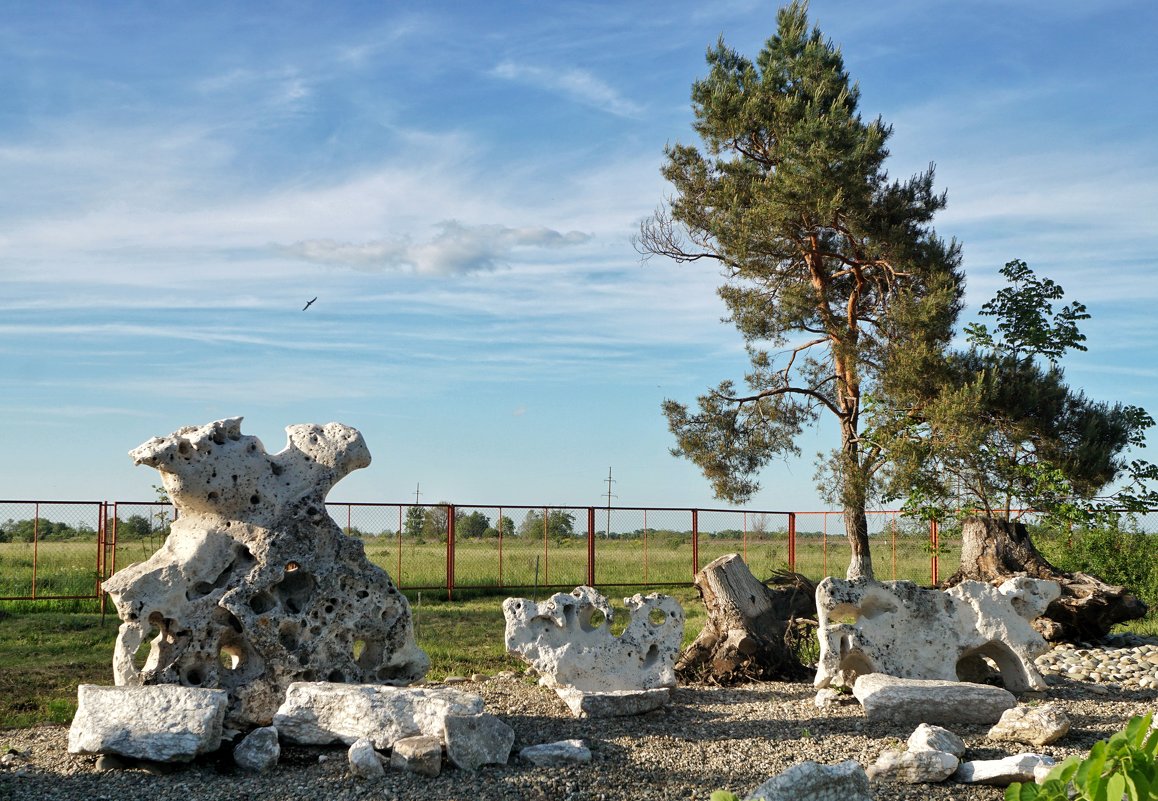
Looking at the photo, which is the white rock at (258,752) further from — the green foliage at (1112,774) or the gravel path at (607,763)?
the green foliage at (1112,774)

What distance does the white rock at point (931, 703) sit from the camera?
8336 mm

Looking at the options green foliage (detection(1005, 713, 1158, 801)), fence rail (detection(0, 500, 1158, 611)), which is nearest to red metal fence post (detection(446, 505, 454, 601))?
fence rail (detection(0, 500, 1158, 611))

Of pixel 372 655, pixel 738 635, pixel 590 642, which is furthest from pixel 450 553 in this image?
pixel 372 655

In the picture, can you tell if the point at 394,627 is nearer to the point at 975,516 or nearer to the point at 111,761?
the point at 111,761

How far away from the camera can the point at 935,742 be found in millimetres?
7059

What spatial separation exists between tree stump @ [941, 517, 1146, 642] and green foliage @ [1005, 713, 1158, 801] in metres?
11.1

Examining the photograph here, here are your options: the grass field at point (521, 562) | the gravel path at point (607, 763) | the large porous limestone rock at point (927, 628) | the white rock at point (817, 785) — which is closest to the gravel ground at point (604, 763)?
the gravel path at point (607, 763)

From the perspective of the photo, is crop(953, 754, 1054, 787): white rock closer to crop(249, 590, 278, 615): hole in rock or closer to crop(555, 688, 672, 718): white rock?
crop(555, 688, 672, 718): white rock

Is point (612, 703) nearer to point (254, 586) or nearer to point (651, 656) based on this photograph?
point (651, 656)

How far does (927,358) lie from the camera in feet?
54.8

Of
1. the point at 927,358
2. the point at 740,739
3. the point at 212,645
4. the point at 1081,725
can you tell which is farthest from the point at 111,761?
the point at 927,358

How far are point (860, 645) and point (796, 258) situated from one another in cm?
1164

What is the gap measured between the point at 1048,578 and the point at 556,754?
9717mm

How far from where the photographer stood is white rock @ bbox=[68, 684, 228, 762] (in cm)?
695
